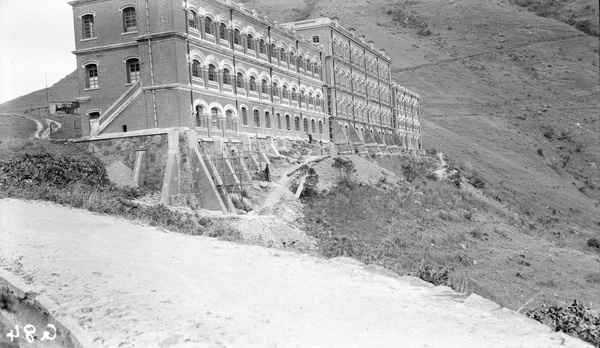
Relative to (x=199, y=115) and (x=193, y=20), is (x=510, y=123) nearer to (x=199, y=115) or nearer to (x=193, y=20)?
(x=199, y=115)

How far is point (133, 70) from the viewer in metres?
30.5

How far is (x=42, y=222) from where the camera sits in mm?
13719

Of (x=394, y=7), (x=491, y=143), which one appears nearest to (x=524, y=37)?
(x=394, y=7)

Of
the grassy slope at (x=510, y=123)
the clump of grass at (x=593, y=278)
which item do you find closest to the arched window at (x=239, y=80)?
the grassy slope at (x=510, y=123)

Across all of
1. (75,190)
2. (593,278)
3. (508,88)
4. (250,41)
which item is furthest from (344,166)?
(508,88)

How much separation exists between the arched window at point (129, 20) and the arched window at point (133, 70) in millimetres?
1695

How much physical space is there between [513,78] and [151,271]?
366 ft

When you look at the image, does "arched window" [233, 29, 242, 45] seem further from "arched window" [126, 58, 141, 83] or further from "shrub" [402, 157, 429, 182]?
"shrub" [402, 157, 429, 182]

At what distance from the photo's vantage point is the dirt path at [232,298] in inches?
325

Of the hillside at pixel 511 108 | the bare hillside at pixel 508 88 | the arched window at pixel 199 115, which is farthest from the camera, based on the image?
the bare hillside at pixel 508 88

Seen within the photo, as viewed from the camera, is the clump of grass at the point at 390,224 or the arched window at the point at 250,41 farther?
the arched window at the point at 250,41

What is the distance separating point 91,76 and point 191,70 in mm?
6385

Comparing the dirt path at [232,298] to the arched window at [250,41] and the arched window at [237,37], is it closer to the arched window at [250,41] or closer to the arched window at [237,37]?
the arched window at [237,37]

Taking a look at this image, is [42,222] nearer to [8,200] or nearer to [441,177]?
[8,200]
